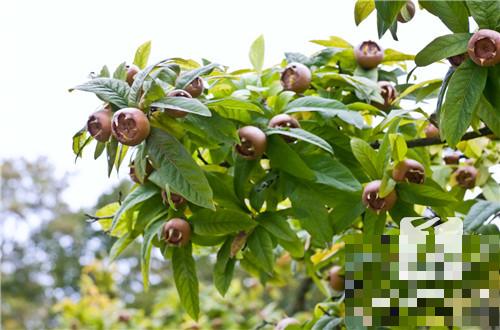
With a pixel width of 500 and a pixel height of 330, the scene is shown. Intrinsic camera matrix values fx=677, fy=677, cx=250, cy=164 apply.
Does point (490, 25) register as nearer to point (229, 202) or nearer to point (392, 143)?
point (392, 143)

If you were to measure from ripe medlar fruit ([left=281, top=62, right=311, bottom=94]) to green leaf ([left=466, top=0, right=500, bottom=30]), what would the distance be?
0.29 metres

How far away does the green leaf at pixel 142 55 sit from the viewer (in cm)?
95

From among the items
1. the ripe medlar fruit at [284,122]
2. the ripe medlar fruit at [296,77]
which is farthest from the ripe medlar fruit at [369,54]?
the ripe medlar fruit at [284,122]

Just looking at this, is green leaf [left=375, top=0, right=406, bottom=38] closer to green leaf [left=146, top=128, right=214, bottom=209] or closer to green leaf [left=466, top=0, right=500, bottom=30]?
green leaf [left=466, top=0, right=500, bottom=30]

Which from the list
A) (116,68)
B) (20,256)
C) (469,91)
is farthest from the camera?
(20,256)

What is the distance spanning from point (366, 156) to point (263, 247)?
194 millimetres

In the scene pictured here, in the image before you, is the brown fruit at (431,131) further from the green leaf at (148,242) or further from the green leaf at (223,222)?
the green leaf at (148,242)

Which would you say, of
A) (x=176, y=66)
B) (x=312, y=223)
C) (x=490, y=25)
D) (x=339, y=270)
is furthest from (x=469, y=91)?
(x=339, y=270)

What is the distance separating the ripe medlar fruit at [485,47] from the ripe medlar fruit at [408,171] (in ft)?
0.52

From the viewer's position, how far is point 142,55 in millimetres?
953

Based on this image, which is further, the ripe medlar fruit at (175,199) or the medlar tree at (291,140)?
the ripe medlar fruit at (175,199)

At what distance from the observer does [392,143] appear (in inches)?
33.5

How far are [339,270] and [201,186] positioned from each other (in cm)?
52

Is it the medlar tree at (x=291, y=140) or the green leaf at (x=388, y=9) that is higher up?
the green leaf at (x=388, y=9)
